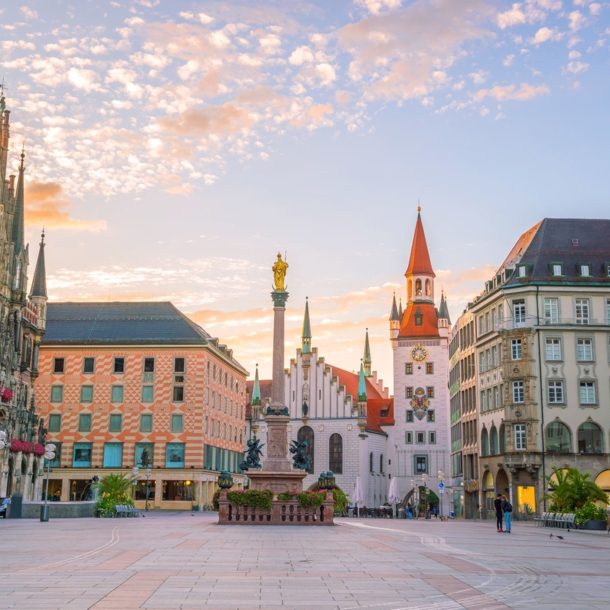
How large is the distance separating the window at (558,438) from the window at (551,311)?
759 centimetres

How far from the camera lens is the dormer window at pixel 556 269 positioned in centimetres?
6656

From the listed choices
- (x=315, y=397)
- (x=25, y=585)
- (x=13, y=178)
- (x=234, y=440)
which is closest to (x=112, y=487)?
(x=13, y=178)

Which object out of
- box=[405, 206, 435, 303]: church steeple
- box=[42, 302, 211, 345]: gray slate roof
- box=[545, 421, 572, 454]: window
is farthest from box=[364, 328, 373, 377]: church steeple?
box=[545, 421, 572, 454]: window

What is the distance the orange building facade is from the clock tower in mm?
34791

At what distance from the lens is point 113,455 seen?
79.2 m

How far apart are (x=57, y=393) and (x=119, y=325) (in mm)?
8417

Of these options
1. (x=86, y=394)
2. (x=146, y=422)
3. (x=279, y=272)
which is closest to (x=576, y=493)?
(x=279, y=272)

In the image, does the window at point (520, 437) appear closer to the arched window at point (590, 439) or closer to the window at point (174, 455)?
the arched window at point (590, 439)

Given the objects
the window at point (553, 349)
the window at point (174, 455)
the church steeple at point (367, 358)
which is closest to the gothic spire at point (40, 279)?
the window at point (174, 455)

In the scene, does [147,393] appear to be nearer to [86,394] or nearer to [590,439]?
[86,394]

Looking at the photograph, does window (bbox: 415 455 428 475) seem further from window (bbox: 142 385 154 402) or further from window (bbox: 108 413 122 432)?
window (bbox: 108 413 122 432)

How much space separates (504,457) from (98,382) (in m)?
37.7

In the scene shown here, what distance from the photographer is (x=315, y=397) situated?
358 feet

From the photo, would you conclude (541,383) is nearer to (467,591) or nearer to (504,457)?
(504,457)
